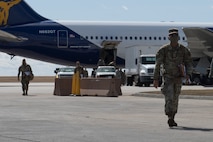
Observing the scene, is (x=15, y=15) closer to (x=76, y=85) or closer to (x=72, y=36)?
(x=72, y=36)

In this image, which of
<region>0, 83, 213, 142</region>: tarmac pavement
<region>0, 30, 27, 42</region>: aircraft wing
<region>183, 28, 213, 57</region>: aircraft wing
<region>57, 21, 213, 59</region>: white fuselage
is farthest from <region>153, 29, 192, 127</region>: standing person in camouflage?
<region>57, 21, 213, 59</region>: white fuselage

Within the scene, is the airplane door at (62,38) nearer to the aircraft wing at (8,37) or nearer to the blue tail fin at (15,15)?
the blue tail fin at (15,15)

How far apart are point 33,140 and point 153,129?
273 cm

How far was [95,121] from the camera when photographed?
14.3m

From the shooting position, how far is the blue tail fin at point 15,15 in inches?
1785

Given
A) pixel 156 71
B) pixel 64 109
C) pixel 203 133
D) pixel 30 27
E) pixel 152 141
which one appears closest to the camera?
pixel 152 141

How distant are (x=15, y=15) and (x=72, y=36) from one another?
4.43 metres

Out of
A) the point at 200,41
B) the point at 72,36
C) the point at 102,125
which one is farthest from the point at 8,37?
the point at 102,125

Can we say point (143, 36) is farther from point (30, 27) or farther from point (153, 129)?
point (153, 129)

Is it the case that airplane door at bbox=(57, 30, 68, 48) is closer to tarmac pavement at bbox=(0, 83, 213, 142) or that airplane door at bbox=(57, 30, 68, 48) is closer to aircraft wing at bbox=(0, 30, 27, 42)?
aircraft wing at bbox=(0, 30, 27, 42)

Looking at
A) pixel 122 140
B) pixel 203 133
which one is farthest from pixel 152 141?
pixel 203 133

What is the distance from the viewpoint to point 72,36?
4450 cm

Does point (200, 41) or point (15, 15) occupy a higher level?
point (15, 15)

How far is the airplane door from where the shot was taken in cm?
4422
